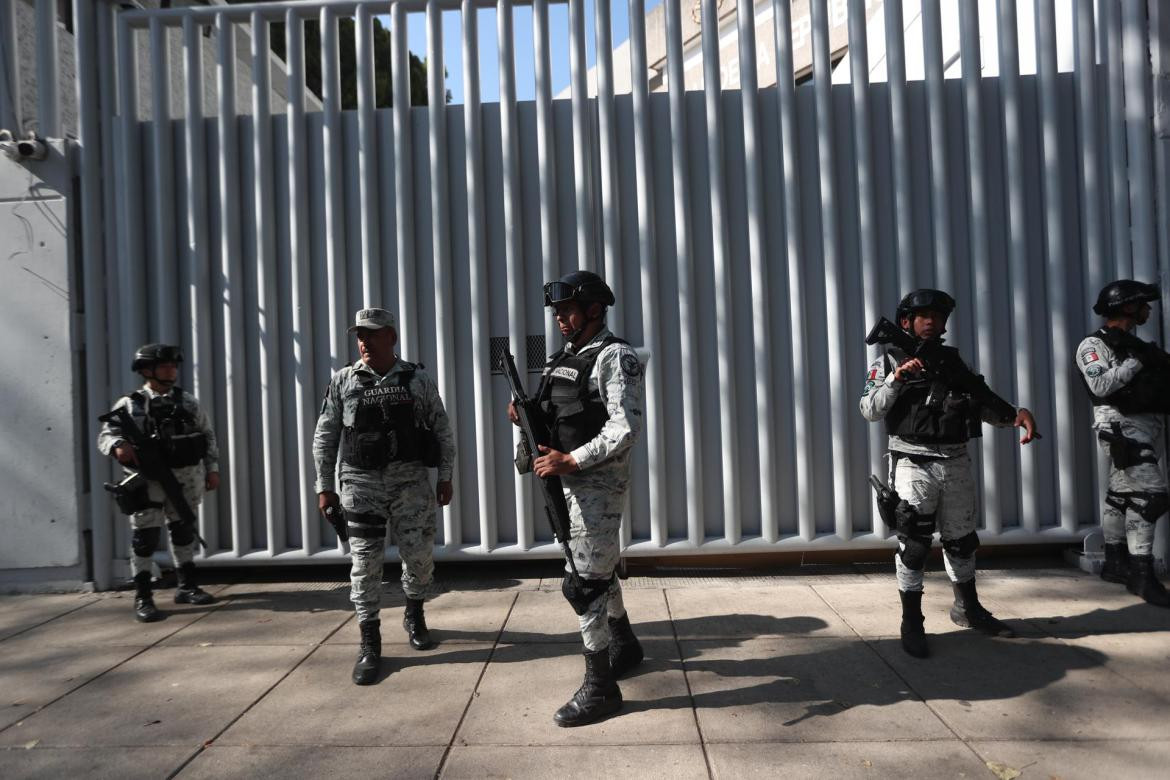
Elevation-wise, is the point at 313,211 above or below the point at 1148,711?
above

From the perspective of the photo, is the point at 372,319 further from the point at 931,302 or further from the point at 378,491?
the point at 931,302

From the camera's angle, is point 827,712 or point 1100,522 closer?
point 827,712

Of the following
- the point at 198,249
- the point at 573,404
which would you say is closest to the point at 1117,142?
the point at 573,404

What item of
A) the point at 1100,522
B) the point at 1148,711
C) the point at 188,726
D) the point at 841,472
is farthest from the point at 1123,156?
the point at 188,726

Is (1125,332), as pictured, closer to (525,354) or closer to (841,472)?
(841,472)

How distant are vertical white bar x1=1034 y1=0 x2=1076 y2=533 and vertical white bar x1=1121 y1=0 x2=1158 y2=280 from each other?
479 millimetres

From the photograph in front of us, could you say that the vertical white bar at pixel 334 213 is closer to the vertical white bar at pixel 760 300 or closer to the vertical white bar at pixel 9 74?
the vertical white bar at pixel 9 74

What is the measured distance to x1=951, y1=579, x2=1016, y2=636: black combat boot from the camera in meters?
4.12

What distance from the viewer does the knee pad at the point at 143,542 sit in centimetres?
501

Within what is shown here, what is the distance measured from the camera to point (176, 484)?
506 cm

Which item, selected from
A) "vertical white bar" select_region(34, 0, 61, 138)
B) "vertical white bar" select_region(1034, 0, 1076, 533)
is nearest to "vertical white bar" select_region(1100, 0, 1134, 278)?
"vertical white bar" select_region(1034, 0, 1076, 533)

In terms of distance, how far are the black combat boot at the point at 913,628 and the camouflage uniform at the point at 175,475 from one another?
16.2 ft

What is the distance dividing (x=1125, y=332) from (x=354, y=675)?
548 centimetres

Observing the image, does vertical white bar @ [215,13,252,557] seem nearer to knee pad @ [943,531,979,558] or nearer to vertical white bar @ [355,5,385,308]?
vertical white bar @ [355,5,385,308]
